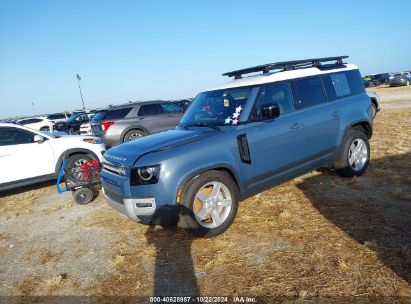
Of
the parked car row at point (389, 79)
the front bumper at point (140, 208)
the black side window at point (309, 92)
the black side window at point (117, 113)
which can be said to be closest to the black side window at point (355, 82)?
the black side window at point (309, 92)

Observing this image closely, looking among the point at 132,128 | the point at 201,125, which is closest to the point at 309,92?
the point at 201,125

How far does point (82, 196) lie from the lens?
21.1 ft

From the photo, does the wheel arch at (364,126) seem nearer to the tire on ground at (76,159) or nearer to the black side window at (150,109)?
the tire on ground at (76,159)

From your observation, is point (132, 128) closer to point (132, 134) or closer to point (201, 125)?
point (132, 134)

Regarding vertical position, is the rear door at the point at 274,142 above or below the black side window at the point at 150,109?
below

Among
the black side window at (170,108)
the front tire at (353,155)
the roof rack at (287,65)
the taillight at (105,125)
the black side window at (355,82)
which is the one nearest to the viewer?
the roof rack at (287,65)

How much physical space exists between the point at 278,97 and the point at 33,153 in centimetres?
561

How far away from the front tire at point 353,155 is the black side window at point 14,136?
6.65 metres

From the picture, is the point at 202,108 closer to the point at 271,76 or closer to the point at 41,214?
the point at 271,76

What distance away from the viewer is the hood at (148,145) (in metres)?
4.15

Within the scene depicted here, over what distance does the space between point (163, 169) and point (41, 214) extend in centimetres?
366

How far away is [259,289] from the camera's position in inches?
125

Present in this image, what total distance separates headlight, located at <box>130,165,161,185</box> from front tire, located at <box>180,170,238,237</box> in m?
0.39

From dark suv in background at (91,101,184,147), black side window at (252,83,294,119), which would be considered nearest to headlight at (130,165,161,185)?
black side window at (252,83,294,119)
